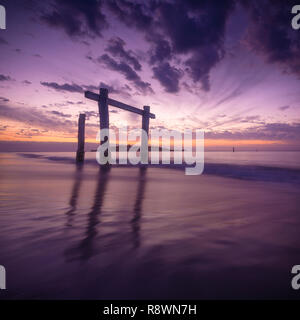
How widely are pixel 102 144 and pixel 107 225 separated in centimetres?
613

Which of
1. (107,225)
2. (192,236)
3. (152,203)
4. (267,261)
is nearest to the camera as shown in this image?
(267,261)

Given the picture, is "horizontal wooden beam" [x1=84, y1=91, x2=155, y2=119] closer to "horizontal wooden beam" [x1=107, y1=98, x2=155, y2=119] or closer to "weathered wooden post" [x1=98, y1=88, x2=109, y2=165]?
"horizontal wooden beam" [x1=107, y1=98, x2=155, y2=119]

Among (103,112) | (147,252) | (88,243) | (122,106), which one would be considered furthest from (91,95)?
(147,252)

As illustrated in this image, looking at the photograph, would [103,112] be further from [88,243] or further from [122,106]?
[88,243]

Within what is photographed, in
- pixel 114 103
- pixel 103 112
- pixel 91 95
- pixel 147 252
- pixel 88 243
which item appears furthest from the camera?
pixel 114 103

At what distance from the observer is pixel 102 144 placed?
8117 mm

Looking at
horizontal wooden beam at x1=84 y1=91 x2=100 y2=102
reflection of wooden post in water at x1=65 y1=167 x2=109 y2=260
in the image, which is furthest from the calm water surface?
horizontal wooden beam at x1=84 y1=91 x2=100 y2=102

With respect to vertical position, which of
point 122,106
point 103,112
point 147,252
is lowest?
point 147,252

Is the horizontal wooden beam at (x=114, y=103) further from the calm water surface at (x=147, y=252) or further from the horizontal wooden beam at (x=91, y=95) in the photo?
the calm water surface at (x=147, y=252)

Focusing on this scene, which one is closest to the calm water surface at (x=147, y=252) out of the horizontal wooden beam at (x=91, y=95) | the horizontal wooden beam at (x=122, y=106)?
the horizontal wooden beam at (x=91, y=95)
